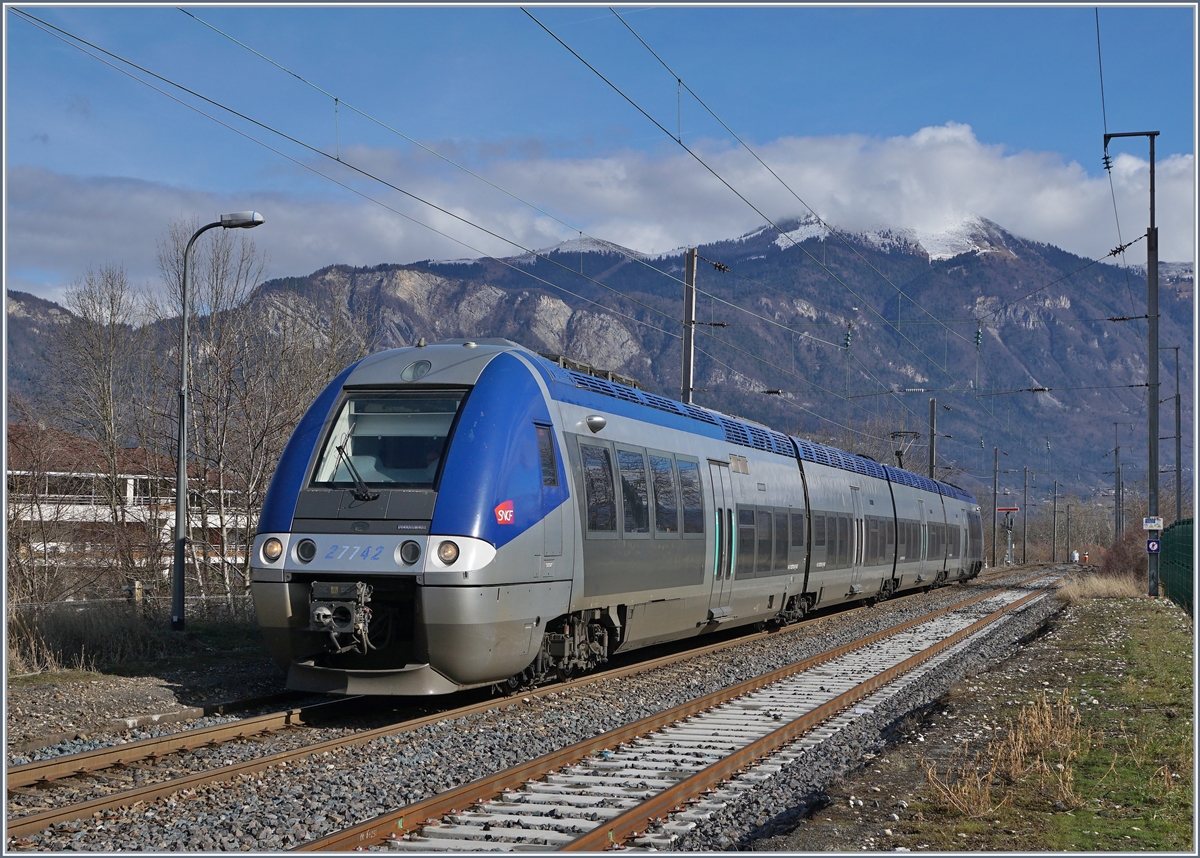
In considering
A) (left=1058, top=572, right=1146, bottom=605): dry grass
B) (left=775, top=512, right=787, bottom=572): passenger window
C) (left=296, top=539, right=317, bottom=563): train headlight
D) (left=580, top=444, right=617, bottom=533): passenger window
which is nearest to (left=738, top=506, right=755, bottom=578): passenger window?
(left=775, top=512, right=787, bottom=572): passenger window

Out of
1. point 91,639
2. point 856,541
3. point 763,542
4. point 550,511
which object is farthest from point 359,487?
point 856,541

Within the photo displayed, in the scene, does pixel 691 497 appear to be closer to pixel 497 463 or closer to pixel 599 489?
pixel 599 489

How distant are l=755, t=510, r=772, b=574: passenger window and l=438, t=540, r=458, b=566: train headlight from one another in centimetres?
883

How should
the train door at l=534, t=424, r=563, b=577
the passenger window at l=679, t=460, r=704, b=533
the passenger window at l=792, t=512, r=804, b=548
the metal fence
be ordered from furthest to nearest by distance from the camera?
1. the metal fence
2. the passenger window at l=792, t=512, r=804, b=548
3. the passenger window at l=679, t=460, r=704, b=533
4. the train door at l=534, t=424, r=563, b=577

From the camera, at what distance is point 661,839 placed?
7.02m

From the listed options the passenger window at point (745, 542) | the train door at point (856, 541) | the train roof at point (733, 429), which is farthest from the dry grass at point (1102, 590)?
the passenger window at point (745, 542)

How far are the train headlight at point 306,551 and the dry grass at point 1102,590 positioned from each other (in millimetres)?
26255

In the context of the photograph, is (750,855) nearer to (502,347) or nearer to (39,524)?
(502,347)

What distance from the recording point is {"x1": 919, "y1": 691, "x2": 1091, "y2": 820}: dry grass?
774 cm

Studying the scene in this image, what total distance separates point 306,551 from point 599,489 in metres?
3.45

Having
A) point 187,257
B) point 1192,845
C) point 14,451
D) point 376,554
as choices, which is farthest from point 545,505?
point 14,451

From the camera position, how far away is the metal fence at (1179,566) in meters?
30.2

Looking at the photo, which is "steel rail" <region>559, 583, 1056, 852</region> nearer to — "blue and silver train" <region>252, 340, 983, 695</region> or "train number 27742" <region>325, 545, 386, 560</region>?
"blue and silver train" <region>252, 340, 983, 695</region>

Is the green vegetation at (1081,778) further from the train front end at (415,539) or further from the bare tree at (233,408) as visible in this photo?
the bare tree at (233,408)
